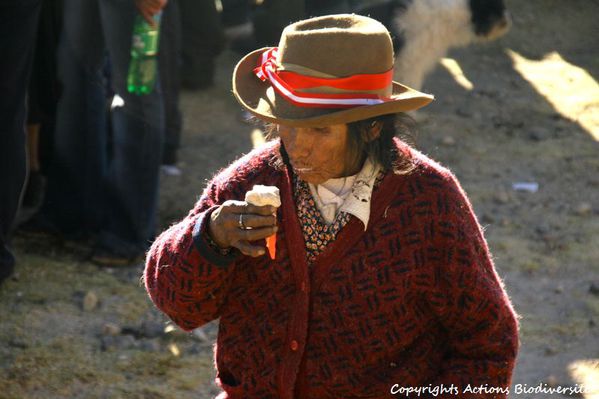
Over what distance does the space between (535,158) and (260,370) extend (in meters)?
4.23

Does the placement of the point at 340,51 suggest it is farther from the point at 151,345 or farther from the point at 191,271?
the point at 151,345

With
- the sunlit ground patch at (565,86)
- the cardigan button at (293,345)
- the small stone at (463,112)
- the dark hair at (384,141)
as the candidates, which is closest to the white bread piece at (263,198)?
the dark hair at (384,141)

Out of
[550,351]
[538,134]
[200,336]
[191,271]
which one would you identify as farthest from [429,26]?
[191,271]

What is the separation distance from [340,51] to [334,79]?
6 cm

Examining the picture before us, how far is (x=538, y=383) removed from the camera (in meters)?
4.11

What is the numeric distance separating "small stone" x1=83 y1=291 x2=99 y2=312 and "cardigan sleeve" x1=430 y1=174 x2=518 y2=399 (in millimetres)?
2384

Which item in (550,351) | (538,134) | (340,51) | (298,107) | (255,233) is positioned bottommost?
(538,134)

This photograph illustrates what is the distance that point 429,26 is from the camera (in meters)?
6.74

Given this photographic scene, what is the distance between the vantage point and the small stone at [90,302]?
4566 mm

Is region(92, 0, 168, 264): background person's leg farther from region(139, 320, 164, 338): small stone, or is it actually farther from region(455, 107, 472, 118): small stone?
region(455, 107, 472, 118): small stone

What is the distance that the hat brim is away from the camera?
237cm

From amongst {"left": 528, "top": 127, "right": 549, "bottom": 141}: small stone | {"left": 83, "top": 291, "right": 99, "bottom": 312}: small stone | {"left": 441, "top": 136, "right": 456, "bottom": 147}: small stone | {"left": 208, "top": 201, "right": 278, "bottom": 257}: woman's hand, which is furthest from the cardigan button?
{"left": 528, "top": 127, "right": 549, "bottom": 141}: small stone

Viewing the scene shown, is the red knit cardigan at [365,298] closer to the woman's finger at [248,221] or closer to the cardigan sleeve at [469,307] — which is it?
the cardigan sleeve at [469,307]

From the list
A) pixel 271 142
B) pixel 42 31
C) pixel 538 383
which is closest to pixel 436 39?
pixel 42 31
